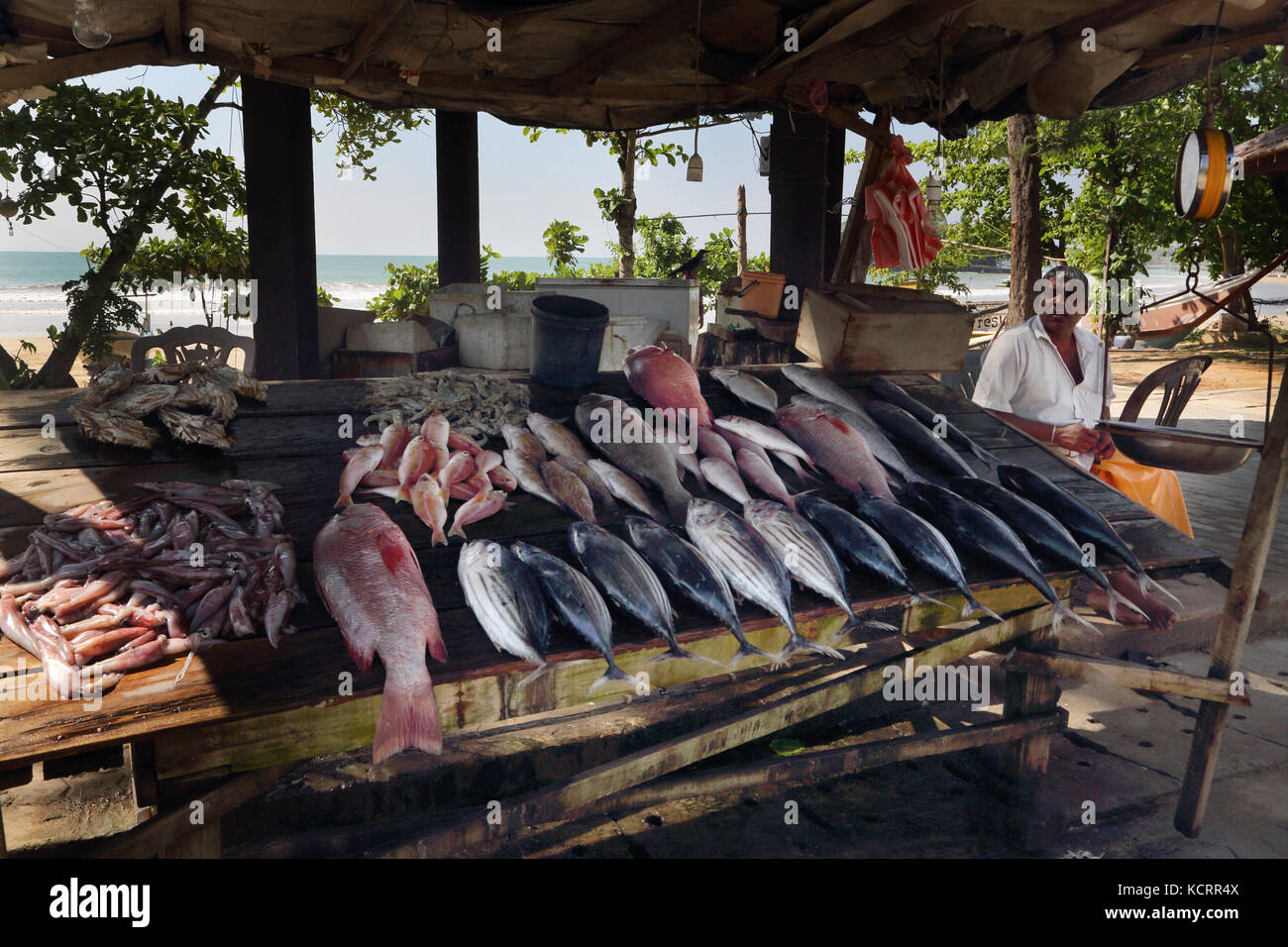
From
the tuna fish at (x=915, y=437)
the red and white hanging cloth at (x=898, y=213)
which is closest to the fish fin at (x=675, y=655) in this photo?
the tuna fish at (x=915, y=437)

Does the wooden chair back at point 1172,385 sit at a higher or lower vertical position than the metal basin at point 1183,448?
Result: higher

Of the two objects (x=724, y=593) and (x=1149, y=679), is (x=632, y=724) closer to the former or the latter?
(x=724, y=593)

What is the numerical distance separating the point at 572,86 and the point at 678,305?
286 centimetres

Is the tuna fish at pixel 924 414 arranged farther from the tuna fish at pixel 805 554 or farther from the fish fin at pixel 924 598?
the tuna fish at pixel 805 554

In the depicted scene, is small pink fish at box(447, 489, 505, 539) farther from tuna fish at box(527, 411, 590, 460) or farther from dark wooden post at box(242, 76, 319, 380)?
dark wooden post at box(242, 76, 319, 380)

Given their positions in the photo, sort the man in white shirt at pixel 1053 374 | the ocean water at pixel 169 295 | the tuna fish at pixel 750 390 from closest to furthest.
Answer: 1. the tuna fish at pixel 750 390
2. the man in white shirt at pixel 1053 374
3. the ocean water at pixel 169 295

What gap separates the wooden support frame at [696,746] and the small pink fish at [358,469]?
1.15 m

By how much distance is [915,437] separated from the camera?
3.80 metres

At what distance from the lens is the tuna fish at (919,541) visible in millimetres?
2844

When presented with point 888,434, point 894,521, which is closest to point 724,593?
point 894,521

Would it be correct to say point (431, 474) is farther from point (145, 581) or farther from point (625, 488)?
point (145, 581)

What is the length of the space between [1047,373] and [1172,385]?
2184 millimetres

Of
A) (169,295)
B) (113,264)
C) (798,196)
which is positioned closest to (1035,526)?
(798,196)

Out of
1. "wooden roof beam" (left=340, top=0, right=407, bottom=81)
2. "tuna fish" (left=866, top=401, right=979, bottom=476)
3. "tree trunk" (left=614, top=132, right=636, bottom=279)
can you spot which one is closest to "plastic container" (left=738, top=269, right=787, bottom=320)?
"tuna fish" (left=866, top=401, right=979, bottom=476)
